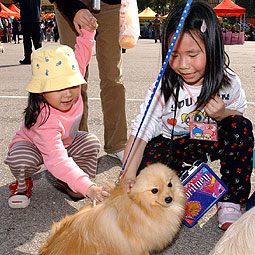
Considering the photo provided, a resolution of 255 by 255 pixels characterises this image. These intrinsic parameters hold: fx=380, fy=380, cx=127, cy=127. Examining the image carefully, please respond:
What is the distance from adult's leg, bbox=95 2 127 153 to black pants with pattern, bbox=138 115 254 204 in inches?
29.0

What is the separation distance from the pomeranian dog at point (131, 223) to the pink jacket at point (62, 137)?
0.34 metres

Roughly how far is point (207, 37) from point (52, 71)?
921 millimetres

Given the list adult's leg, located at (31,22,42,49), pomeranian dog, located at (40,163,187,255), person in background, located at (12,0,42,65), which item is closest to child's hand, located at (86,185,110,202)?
pomeranian dog, located at (40,163,187,255)

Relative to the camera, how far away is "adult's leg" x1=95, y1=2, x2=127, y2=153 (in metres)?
3.08

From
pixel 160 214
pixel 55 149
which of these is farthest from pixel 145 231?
pixel 55 149

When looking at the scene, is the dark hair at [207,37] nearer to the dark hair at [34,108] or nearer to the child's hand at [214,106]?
the child's hand at [214,106]

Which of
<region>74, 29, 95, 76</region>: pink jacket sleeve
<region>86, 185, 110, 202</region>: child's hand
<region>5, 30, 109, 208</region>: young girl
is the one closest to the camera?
<region>86, 185, 110, 202</region>: child's hand

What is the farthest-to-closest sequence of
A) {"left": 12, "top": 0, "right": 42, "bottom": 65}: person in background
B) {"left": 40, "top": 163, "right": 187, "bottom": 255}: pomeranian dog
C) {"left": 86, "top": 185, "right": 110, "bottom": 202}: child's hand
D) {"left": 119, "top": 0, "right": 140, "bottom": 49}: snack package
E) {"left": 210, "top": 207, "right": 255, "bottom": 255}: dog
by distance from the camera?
{"left": 12, "top": 0, "right": 42, "bottom": 65}: person in background → {"left": 119, "top": 0, "right": 140, "bottom": 49}: snack package → {"left": 86, "top": 185, "right": 110, "bottom": 202}: child's hand → {"left": 40, "top": 163, "right": 187, "bottom": 255}: pomeranian dog → {"left": 210, "top": 207, "right": 255, "bottom": 255}: dog

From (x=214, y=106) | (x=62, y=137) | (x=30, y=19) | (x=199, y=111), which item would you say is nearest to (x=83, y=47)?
(x=62, y=137)

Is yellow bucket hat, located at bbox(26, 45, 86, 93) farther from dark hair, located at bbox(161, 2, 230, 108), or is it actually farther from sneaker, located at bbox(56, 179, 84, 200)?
sneaker, located at bbox(56, 179, 84, 200)

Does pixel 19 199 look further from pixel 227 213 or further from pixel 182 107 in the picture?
pixel 227 213

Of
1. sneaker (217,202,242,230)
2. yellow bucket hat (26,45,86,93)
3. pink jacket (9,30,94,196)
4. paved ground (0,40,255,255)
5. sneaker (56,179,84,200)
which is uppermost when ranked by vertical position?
yellow bucket hat (26,45,86,93)

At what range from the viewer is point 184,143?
8.54 ft

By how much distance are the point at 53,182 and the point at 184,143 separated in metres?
1.06
